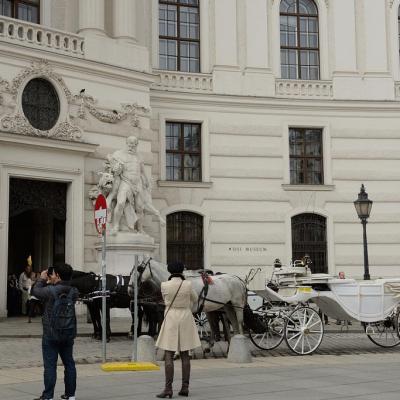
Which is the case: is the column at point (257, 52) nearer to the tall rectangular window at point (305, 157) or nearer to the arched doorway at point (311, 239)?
the tall rectangular window at point (305, 157)

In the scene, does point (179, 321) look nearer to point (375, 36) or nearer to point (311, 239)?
point (311, 239)

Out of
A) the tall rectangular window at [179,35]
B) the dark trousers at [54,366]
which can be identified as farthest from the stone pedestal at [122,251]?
the dark trousers at [54,366]

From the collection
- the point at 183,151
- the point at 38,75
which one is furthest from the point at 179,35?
the point at 38,75

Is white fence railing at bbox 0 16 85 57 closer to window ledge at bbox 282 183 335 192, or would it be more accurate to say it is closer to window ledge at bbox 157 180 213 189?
window ledge at bbox 157 180 213 189

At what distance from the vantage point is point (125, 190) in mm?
23281

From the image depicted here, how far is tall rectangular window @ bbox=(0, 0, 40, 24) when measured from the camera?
2484 cm

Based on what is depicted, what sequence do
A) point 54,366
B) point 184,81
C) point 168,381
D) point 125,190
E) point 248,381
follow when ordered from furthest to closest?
point 184,81 → point 125,190 → point 248,381 → point 168,381 → point 54,366

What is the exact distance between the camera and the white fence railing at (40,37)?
22594 mm

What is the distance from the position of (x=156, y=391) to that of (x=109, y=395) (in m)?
0.72

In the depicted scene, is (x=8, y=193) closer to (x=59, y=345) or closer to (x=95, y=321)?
(x=95, y=321)

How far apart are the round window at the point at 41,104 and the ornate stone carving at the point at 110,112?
2.74 feet

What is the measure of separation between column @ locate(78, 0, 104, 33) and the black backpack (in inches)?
678

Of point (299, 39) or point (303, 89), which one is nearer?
point (303, 89)

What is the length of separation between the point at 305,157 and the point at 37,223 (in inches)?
431
